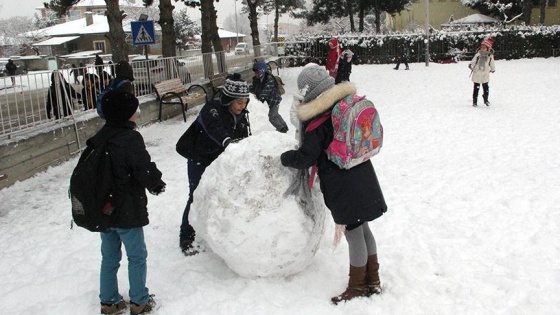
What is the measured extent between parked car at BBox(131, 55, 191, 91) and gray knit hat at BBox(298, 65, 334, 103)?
29.7ft

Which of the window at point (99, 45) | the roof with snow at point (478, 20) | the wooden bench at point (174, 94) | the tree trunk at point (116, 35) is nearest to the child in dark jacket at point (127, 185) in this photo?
the wooden bench at point (174, 94)

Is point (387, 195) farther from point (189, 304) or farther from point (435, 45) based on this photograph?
point (435, 45)

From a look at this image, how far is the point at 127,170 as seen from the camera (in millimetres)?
3596

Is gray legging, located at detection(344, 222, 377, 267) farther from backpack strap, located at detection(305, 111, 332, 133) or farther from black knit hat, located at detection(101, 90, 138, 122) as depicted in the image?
black knit hat, located at detection(101, 90, 138, 122)

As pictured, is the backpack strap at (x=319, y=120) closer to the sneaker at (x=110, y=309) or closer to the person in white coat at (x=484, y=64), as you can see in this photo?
the sneaker at (x=110, y=309)

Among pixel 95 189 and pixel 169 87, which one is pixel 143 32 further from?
pixel 95 189

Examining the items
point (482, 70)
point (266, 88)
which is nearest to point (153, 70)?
point (266, 88)

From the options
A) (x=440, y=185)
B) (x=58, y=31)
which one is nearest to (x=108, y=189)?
(x=440, y=185)

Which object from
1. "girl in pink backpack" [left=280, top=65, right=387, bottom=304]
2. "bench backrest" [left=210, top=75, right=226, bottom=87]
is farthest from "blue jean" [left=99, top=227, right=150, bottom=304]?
"bench backrest" [left=210, top=75, right=226, bottom=87]

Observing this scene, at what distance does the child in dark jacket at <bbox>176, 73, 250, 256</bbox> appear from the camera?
15.0ft

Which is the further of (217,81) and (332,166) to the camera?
(217,81)

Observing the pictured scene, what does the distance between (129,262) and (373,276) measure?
6.29 ft

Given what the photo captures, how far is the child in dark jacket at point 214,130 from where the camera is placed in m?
4.57

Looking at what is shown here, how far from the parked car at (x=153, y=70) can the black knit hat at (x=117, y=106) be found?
8.87 m
